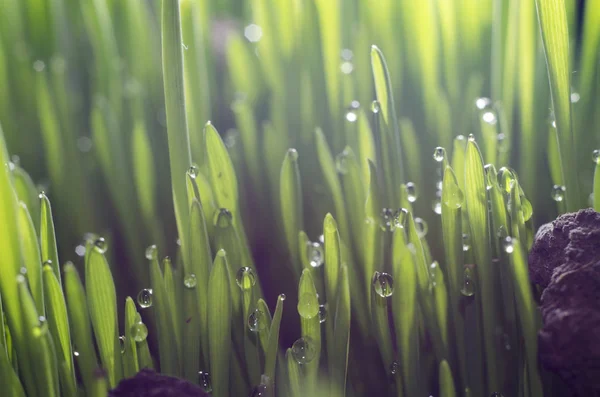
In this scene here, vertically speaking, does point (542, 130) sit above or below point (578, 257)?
above

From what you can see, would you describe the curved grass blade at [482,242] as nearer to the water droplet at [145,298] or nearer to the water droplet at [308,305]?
the water droplet at [308,305]

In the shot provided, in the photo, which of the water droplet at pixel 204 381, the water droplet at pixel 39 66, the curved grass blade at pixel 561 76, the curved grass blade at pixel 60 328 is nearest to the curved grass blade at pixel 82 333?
the curved grass blade at pixel 60 328

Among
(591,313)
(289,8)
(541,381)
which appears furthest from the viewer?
(289,8)

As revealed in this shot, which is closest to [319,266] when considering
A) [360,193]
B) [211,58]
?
[360,193]

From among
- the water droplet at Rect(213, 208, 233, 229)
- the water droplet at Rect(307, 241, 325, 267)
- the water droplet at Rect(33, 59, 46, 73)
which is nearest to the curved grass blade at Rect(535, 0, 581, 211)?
the water droplet at Rect(307, 241, 325, 267)

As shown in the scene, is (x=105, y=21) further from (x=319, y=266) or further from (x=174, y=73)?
(x=319, y=266)

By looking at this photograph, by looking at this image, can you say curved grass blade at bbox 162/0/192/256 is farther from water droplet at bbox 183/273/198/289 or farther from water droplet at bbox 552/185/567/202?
water droplet at bbox 552/185/567/202
